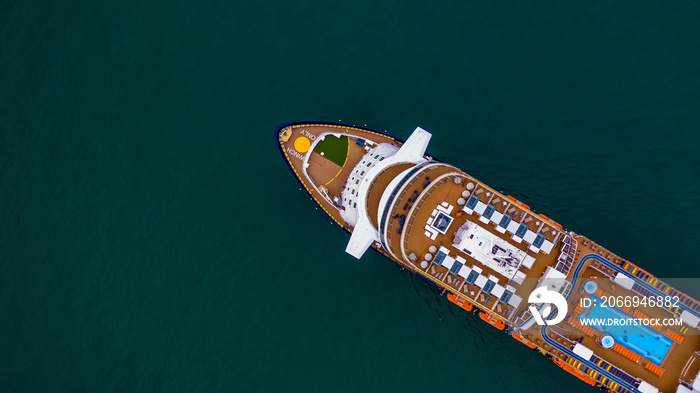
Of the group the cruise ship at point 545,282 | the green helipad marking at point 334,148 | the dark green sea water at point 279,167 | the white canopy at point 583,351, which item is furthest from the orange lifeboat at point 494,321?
the green helipad marking at point 334,148

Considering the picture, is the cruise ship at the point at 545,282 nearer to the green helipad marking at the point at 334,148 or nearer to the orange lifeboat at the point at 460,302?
the orange lifeboat at the point at 460,302

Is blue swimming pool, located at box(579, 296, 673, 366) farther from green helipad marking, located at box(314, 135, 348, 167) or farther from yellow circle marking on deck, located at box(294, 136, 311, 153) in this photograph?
yellow circle marking on deck, located at box(294, 136, 311, 153)

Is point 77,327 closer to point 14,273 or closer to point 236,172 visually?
point 14,273

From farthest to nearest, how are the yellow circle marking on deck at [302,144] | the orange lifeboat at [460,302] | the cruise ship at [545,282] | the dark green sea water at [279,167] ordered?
the yellow circle marking on deck at [302,144] → the dark green sea water at [279,167] → the orange lifeboat at [460,302] → the cruise ship at [545,282]

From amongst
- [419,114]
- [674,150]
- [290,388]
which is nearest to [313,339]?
[290,388]

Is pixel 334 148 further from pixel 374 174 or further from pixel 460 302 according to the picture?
pixel 460 302

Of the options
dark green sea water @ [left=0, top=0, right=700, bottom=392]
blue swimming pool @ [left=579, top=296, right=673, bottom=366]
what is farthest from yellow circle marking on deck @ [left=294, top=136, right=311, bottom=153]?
blue swimming pool @ [left=579, top=296, right=673, bottom=366]
